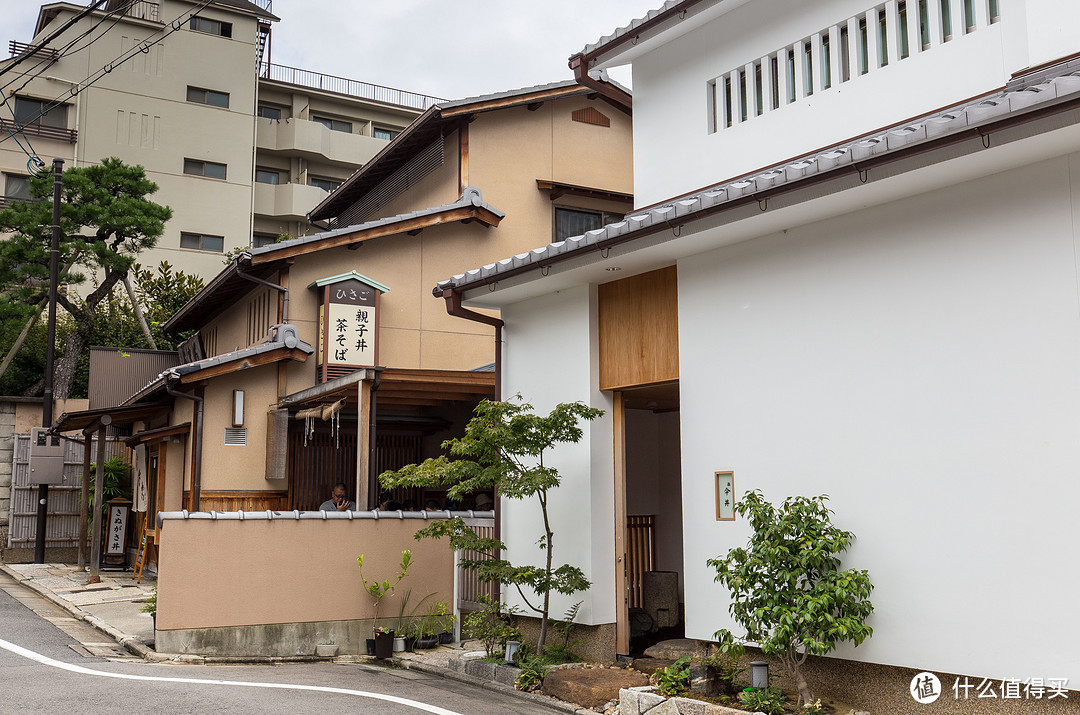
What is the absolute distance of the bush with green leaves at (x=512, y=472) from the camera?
9.48 metres

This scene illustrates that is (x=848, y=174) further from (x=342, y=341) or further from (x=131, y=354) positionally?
(x=131, y=354)

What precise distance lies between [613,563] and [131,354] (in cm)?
1506

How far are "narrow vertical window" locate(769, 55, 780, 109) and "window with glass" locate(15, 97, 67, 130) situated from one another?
2930 centimetres

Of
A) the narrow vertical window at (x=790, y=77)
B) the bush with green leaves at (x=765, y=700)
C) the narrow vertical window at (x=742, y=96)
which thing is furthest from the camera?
the narrow vertical window at (x=742, y=96)

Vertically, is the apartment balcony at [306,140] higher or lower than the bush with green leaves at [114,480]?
higher

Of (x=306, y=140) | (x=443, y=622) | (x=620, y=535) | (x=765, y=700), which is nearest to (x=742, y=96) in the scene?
(x=620, y=535)

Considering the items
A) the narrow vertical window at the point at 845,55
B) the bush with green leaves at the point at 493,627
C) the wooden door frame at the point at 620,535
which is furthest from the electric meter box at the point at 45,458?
the narrow vertical window at the point at 845,55

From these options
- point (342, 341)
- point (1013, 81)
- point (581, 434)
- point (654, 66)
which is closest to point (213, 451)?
point (342, 341)

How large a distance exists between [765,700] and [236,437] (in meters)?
10.3

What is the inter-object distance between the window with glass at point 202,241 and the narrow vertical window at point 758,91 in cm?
2843

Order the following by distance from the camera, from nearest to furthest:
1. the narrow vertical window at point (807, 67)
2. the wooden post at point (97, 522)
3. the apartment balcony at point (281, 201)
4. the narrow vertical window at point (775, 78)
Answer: the narrow vertical window at point (807, 67) → the narrow vertical window at point (775, 78) → the wooden post at point (97, 522) → the apartment balcony at point (281, 201)

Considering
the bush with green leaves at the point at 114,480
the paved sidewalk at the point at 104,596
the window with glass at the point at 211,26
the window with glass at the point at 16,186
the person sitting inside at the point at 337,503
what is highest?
the window with glass at the point at 211,26

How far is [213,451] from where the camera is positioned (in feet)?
48.2

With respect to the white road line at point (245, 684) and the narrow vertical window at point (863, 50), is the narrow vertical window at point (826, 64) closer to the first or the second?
the narrow vertical window at point (863, 50)
